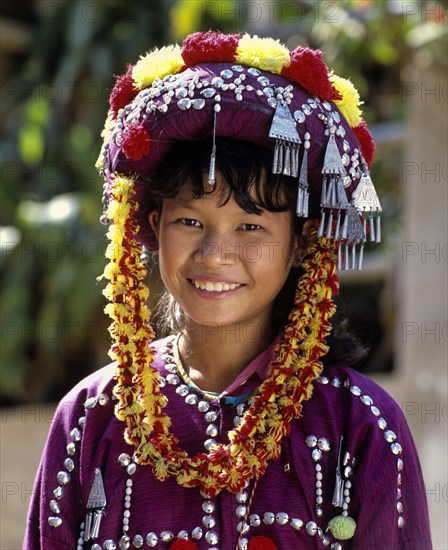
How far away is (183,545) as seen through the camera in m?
2.52

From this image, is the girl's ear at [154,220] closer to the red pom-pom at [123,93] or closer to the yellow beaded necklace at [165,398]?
the yellow beaded necklace at [165,398]

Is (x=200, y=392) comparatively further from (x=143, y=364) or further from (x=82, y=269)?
(x=82, y=269)

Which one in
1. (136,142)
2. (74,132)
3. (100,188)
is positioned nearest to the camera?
(136,142)

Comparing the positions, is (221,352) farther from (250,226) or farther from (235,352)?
(250,226)

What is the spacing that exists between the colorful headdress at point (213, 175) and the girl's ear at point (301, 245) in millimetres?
29

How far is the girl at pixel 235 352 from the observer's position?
252 cm

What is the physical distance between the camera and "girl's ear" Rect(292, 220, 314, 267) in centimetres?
272

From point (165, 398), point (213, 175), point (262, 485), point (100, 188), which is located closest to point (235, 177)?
point (213, 175)

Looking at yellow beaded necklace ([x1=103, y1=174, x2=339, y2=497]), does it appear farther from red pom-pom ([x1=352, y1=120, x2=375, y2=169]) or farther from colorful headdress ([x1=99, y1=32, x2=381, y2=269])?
red pom-pom ([x1=352, y1=120, x2=375, y2=169])

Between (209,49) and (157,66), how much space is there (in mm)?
155

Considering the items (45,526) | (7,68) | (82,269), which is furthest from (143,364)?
(7,68)

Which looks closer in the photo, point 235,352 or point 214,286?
point 214,286

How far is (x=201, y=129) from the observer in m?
2.54

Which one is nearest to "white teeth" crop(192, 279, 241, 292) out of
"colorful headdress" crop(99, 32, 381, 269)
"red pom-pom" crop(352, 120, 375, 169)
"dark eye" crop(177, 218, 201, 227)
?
"dark eye" crop(177, 218, 201, 227)
